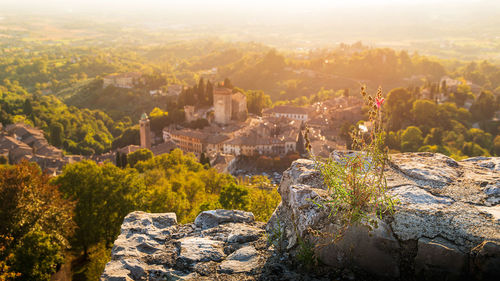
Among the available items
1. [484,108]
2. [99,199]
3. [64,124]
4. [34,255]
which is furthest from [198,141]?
[484,108]

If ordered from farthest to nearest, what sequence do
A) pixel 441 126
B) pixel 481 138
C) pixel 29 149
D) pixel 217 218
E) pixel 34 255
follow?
pixel 29 149 → pixel 441 126 → pixel 481 138 → pixel 34 255 → pixel 217 218

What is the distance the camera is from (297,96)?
268 feet

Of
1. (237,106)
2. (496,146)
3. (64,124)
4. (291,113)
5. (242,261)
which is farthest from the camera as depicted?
(64,124)

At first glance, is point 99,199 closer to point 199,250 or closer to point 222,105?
point 199,250

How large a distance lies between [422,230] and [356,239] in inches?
27.0

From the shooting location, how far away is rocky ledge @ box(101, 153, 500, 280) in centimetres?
395

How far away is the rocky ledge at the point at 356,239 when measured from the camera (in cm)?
395

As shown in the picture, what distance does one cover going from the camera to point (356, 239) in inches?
167

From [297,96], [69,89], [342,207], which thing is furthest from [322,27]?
[342,207]

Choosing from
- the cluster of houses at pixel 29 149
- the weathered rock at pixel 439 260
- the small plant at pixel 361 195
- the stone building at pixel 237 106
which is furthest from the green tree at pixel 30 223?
the stone building at pixel 237 106

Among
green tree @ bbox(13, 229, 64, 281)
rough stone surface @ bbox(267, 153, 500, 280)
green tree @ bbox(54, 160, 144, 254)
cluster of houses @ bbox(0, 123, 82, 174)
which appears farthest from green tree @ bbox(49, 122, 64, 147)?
rough stone surface @ bbox(267, 153, 500, 280)

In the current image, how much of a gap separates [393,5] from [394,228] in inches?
5112

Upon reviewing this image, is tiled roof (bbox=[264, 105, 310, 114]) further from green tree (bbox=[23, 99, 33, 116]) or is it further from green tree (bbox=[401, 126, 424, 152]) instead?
green tree (bbox=[23, 99, 33, 116])

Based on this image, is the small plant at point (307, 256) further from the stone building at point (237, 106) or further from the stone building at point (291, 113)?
the stone building at point (291, 113)
